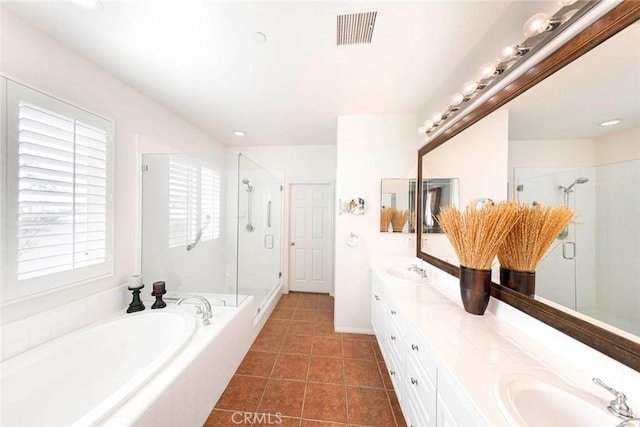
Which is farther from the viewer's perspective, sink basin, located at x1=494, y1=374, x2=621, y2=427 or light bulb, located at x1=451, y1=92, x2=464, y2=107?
light bulb, located at x1=451, y1=92, x2=464, y2=107

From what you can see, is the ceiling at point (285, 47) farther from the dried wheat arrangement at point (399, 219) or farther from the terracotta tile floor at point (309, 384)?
the terracotta tile floor at point (309, 384)

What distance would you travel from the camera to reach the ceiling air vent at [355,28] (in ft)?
3.94

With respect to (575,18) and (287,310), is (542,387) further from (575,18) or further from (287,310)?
(287,310)

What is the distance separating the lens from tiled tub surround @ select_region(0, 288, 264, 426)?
101cm

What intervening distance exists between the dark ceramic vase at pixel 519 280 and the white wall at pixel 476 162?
0.38 meters

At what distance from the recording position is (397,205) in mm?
2412

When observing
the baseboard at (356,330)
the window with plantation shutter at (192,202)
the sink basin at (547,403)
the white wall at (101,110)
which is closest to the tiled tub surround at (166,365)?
the white wall at (101,110)

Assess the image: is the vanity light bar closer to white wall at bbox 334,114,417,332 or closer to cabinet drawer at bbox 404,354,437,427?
white wall at bbox 334,114,417,332

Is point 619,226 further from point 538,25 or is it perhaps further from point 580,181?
point 538,25

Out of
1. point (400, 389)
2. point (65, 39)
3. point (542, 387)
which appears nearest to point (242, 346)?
point (400, 389)

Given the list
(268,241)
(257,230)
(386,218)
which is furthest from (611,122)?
(268,241)

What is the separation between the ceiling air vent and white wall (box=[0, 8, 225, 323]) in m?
1.84

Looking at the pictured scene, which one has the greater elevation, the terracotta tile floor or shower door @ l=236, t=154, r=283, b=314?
shower door @ l=236, t=154, r=283, b=314

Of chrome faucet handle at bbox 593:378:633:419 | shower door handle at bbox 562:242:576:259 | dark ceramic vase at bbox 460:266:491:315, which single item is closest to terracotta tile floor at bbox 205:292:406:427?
dark ceramic vase at bbox 460:266:491:315
